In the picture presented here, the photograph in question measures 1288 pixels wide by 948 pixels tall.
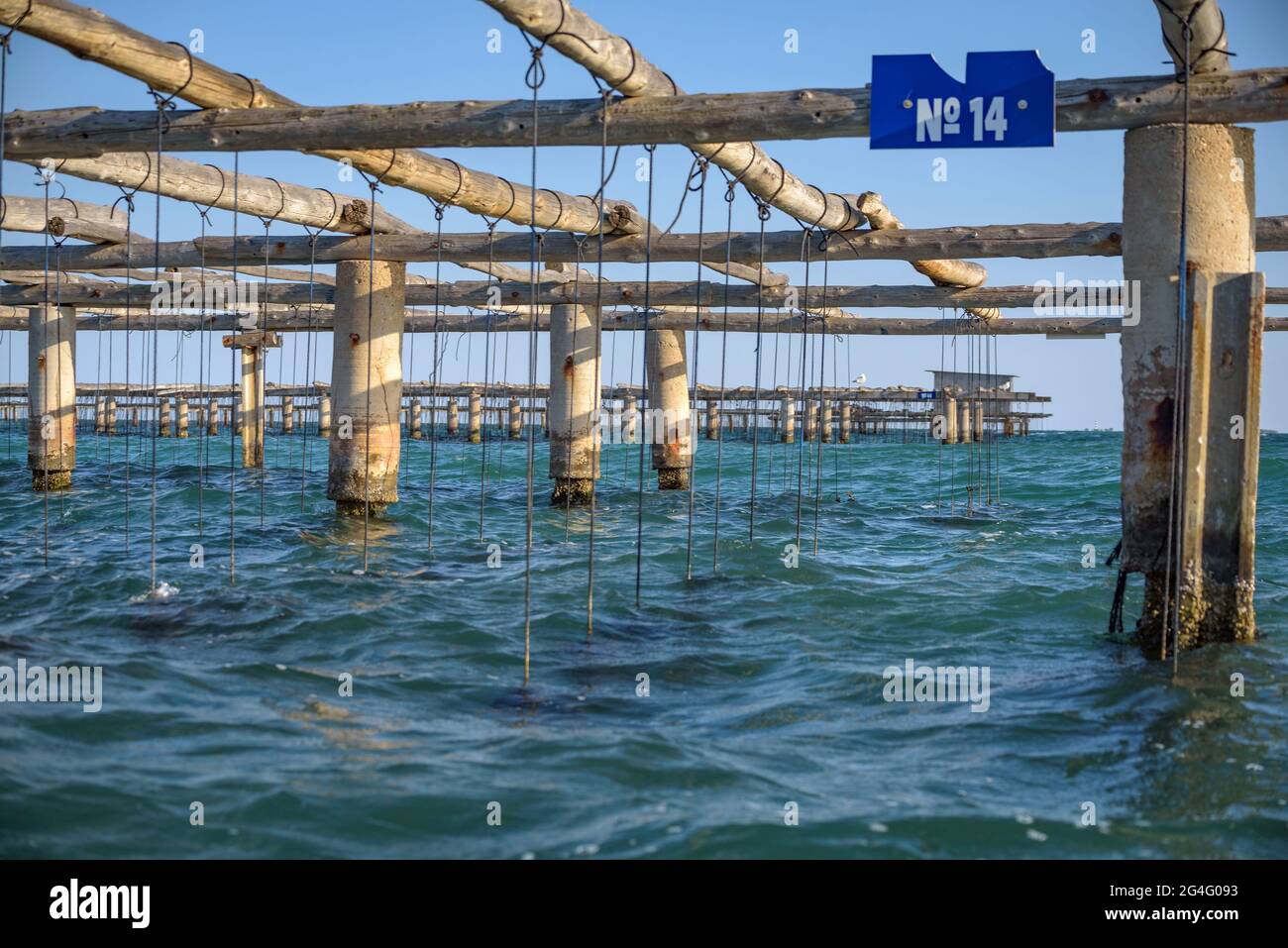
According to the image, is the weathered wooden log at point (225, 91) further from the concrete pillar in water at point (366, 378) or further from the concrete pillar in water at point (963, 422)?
the concrete pillar in water at point (963, 422)

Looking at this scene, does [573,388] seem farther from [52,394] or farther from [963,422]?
[963,422]

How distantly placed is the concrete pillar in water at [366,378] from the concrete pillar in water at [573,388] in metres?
3.38

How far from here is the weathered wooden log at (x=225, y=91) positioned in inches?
285

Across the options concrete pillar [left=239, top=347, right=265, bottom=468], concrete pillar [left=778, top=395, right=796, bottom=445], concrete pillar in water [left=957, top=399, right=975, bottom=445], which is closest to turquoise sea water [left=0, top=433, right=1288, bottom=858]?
concrete pillar [left=239, top=347, right=265, bottom=468]

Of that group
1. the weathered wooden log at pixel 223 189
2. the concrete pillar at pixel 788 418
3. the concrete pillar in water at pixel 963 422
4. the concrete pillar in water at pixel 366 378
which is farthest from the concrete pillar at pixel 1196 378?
the concrete pillar in water at pixel 963 422

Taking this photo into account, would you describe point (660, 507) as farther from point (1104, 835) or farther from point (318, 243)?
point (1104, 835)

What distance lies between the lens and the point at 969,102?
7.46 metres

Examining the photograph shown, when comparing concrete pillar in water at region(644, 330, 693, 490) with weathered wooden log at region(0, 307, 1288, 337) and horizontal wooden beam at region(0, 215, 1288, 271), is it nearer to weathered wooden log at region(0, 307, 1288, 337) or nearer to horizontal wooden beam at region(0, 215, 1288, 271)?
weathered wooden log at region(0, 307, 1288, 337)

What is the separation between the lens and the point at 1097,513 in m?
19.5

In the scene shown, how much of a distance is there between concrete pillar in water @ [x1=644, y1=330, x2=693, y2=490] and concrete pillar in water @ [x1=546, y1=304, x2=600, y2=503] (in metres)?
3.00

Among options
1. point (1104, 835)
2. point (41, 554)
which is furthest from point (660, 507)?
point (1104, 835)

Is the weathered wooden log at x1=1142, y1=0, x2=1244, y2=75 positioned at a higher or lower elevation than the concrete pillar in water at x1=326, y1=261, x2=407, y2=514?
higher

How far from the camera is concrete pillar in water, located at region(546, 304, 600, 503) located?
682 inches
